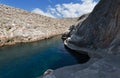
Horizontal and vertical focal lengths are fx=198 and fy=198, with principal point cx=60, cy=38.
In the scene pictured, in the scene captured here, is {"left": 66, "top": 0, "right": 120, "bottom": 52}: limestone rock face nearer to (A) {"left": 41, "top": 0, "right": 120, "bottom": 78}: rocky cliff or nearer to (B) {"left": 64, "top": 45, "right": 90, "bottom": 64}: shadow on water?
(A) {"left": 41, "top": 0, "right": 120, "bottom": 78}: rocky cliff

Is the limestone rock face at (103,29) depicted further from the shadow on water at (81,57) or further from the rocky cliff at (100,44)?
the shadow on water at (81,57)

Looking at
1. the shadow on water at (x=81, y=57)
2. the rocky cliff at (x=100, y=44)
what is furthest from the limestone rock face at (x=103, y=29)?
the shadow on water at (x=81, y=57)

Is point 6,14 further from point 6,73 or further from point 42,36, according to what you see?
point 6,73

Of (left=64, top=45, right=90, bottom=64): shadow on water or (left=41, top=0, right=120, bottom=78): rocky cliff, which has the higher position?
(left=41, top=0, right=120, bottom=78): rocky cliff

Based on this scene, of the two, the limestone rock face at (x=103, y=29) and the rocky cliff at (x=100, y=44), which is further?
the limestone rock face at (x=103, y=29)

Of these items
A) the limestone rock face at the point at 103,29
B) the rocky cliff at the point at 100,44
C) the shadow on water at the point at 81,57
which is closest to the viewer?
the rocky cliff at the point at 100,44

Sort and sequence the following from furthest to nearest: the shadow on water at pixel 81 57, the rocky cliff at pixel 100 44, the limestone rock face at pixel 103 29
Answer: the shadow on water at pixel 81 57 → the limestone rock face at pixel 103 29 → the rocky cliff at pixel 100 44

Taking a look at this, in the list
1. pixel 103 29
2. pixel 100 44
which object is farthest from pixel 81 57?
pixel 103 29

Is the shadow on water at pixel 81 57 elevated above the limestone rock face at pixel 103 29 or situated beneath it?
situated beneath

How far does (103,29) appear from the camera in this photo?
4056cm

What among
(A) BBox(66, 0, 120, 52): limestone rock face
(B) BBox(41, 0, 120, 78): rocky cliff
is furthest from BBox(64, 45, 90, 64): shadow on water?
(A) BBox(66, 0, 120, 52): limestone rock face

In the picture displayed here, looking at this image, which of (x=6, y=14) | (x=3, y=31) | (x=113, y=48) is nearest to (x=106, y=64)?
(x=113, y=48)

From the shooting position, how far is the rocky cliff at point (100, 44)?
73.8 feet

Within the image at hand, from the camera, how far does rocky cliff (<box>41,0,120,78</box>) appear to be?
22.5 meters
